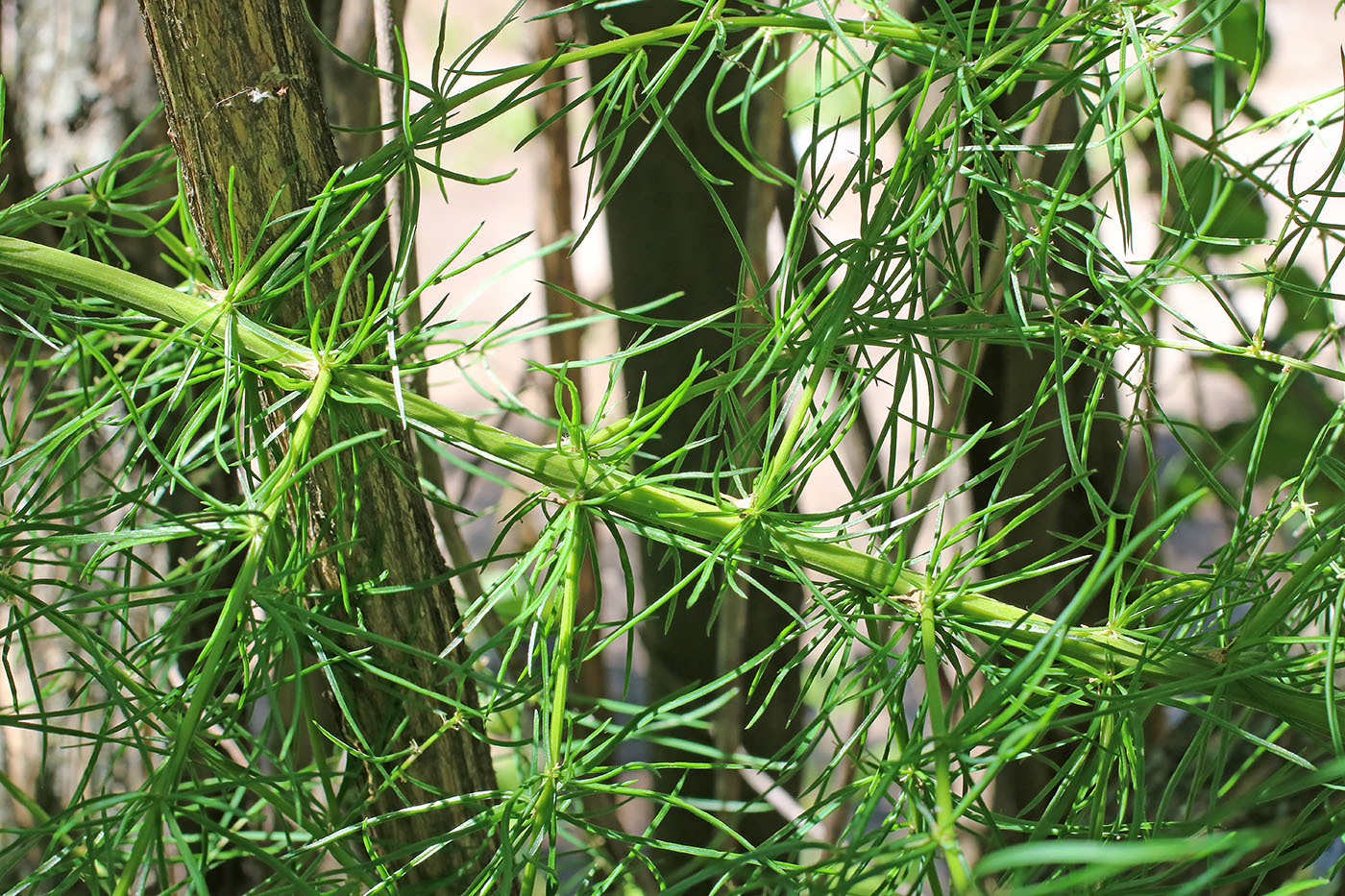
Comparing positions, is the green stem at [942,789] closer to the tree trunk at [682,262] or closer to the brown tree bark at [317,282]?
the brown tree bark at [317,282]

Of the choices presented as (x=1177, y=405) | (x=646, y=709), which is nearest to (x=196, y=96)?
(x=646, y=709)

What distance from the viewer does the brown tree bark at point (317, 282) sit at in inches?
11.5

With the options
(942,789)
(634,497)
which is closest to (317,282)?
(634,497)

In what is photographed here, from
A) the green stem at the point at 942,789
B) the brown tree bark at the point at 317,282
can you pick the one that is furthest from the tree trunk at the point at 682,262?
the green stem at the point at 942,789

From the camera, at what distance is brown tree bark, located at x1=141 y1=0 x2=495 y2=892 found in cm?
29

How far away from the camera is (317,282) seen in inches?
12.5

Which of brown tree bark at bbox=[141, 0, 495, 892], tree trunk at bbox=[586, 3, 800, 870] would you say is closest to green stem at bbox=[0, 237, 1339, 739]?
brown tree bark at bbox=[141, 0, 495, 892]

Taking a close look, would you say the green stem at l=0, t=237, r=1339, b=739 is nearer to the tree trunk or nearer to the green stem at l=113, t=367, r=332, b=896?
the green stem at l=113, t=367, r=332, b=896

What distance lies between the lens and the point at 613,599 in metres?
1.38

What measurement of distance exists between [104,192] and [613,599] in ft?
A: 3.42

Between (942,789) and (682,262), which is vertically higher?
(682,262)

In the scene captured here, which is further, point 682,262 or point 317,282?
point 682,262

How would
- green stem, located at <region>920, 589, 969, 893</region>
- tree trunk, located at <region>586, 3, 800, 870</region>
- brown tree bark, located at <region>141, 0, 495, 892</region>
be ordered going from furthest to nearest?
tree trunk, located at <region>586, 3, 800, 870</region> → brown tree bark, located at <region>141, 0, 495, 892</region> → green stem, located at <region>920, 589, 969, 893</region>

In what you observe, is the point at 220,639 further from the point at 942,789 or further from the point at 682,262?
the point at 682,262
